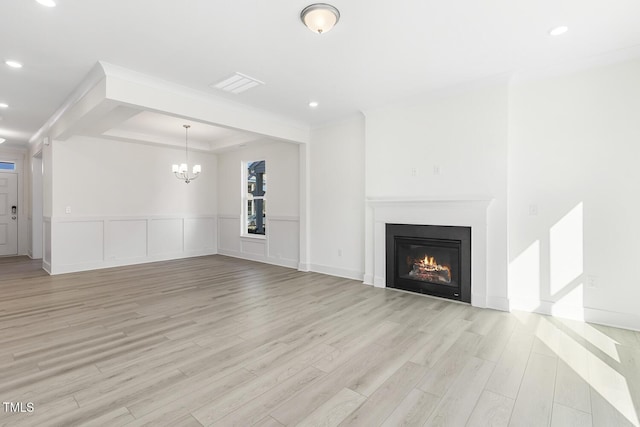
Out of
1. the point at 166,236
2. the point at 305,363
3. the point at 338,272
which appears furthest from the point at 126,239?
the point at 305,363

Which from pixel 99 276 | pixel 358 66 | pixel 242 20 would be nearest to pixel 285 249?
pixel 99 276

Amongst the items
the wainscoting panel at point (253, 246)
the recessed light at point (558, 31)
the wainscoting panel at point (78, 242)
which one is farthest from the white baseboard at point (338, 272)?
the wainscoting panel at point (78, 242)

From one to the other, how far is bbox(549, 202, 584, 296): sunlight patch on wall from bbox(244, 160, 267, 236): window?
5.53 metres

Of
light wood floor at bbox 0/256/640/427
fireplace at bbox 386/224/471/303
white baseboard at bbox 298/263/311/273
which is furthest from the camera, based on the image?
white baseboard at bbox 298/263/311/273

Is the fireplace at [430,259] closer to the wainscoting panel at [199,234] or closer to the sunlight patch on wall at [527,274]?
the sunlight patch on wall at [527,274]

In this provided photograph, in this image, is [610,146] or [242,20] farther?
[610,146]

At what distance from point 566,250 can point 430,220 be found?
4.86 feet

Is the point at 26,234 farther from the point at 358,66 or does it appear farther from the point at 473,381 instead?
the point at 473,381

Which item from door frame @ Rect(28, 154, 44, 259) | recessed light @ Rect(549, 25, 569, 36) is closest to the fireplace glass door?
recessed light @ Rect(549, 25, 569, 36)

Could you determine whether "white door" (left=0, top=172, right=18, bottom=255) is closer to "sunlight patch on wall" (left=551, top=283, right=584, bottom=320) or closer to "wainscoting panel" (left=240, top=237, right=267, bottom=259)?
"wainscoting panel" (left=240, top=237, right=267, bottom=259)

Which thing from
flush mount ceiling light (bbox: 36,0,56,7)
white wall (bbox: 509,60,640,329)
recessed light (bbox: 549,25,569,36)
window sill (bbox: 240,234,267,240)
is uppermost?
flush mount ceiling light (bbox: 36,0,56,7)

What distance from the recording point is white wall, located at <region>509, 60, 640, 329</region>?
3084 millimetres

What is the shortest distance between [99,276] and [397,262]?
514 centimetres

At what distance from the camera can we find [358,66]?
11.1 feet
